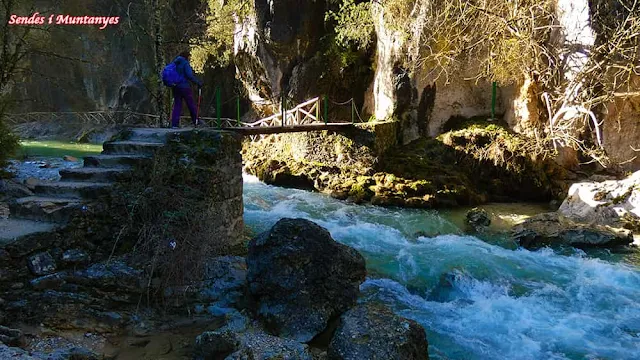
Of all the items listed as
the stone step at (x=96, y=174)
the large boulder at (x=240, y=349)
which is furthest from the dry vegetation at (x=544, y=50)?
the large boulder at (x=240, y=349)

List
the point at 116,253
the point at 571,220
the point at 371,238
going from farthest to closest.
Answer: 1. the point at 571,220
2. the point at 371,238
3. the point at 116,253

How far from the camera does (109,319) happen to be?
4.64 metres

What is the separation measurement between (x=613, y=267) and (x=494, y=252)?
1.81 meters

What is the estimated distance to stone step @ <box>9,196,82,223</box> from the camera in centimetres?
516

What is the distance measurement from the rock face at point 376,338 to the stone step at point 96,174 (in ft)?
11.3

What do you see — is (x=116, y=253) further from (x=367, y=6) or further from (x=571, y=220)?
(x=367, y=6)

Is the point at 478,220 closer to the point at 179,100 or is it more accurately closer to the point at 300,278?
the point at 300,278

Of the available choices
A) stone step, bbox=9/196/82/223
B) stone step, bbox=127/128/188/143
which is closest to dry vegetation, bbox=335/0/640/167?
stone step, bbox=127/128/188/143

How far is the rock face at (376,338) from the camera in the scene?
4016mm

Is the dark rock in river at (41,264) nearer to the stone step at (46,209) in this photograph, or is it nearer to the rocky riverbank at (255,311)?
the rocky riverbank at (255,311)

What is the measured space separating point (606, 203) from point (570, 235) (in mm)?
1941

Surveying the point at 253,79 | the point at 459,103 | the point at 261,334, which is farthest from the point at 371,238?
the point at 253,79

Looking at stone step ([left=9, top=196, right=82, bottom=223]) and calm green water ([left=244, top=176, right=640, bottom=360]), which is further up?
stone step ([left=9, top=196, right=82, bottom=223])

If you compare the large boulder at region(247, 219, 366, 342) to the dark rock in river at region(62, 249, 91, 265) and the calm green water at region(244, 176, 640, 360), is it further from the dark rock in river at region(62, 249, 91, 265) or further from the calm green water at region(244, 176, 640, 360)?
the dark rock in river at region(62, 249, 91, 265)
